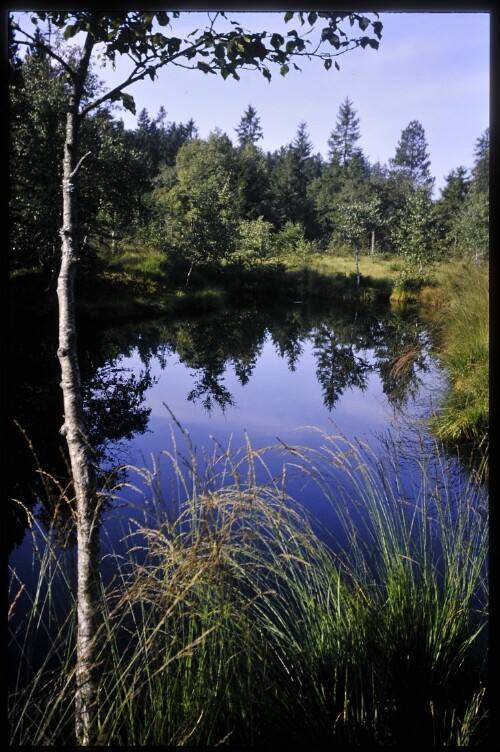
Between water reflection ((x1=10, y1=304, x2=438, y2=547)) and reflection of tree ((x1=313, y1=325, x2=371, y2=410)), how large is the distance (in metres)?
0.02

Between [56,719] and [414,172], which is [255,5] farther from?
[414,172]

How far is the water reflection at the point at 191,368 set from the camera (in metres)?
5.03

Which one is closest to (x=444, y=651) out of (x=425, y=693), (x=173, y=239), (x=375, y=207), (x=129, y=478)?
(x=425, y=693)

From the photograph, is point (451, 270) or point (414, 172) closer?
point (451, 270)

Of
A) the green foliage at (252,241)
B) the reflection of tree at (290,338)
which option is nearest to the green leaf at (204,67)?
the reflection of tree at (290,338)

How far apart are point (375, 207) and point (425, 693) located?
765 inches

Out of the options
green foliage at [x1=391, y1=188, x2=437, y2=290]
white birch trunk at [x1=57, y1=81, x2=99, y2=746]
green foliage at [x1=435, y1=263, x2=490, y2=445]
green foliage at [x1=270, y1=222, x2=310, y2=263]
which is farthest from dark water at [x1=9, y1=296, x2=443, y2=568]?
green foliage at [x1=270, y1=222, x2=310, y2=263]

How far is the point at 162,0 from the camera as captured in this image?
3.58ft

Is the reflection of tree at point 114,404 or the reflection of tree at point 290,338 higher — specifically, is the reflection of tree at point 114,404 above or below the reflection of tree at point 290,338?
below

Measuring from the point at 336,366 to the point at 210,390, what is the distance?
2.59m

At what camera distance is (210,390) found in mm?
7648

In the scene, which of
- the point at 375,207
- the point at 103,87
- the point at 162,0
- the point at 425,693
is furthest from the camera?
the point at 375,207

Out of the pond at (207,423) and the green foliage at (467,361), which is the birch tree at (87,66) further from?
the green foliage at (467,361)

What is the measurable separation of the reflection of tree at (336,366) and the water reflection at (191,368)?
0.02m
